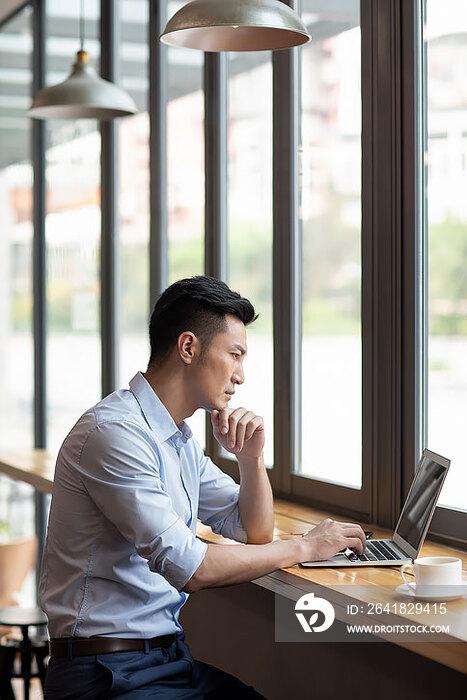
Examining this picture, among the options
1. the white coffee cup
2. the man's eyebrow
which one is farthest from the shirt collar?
the white coffee cup

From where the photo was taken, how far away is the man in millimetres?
1990

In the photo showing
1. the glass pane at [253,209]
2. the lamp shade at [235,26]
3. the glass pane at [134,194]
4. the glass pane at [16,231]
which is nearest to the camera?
the lamp shade at [235,26]

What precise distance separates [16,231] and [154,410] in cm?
406

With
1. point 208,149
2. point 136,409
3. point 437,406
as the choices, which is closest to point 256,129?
point 208,149

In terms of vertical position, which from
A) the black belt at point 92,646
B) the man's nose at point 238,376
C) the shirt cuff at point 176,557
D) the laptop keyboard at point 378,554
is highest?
the man's nose at point 238,376

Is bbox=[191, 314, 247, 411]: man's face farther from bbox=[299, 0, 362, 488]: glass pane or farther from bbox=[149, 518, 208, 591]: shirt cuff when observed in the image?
bbox=[299, 0, 362, 488]: glass pane

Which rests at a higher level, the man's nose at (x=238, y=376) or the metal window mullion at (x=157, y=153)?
the metal window mullion at (x=157, y=153)

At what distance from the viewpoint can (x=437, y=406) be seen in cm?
253

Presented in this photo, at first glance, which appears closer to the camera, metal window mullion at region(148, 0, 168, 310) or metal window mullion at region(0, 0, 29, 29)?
metal window mullion at region(148, 0, 168, 310)

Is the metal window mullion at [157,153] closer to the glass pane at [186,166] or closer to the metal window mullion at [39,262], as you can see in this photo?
the glass pane at [186,166]

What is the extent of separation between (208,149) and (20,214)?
2.50 metres

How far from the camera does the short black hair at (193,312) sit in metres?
2.24

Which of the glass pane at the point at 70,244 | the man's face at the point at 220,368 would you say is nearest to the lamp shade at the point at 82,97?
A: the glass pane at the point at 70,244

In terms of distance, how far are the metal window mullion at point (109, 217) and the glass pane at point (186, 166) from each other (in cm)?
54
